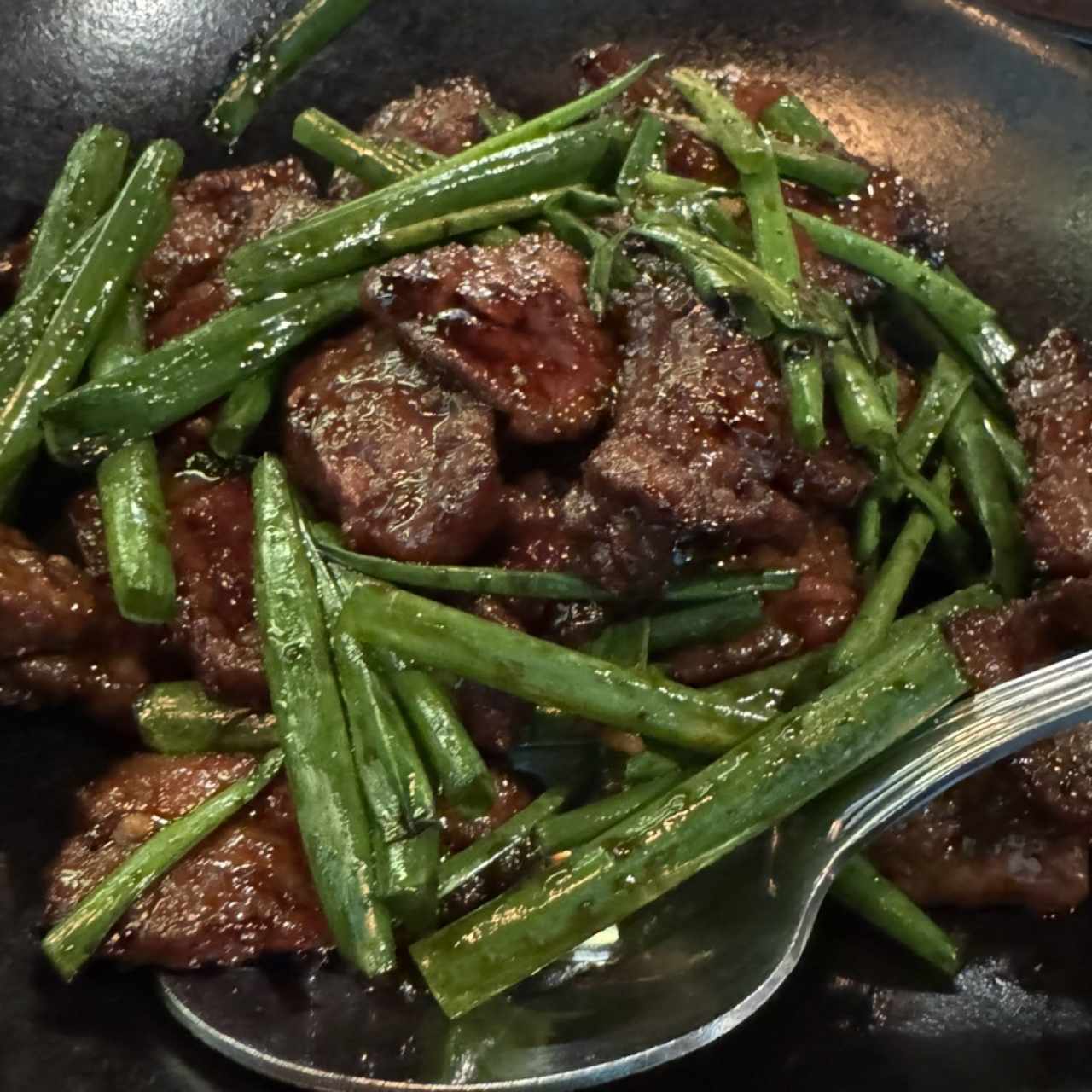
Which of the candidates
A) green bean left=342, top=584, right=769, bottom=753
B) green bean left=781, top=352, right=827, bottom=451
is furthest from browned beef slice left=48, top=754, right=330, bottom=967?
green bean left=781, top=352, right=827, bottom=451

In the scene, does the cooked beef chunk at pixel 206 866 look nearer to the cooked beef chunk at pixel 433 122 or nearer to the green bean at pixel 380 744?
the green bean at pixel 380 744

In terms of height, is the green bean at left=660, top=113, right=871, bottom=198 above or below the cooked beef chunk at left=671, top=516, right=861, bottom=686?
above

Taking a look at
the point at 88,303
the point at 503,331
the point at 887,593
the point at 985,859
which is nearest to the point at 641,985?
the point at 985,859

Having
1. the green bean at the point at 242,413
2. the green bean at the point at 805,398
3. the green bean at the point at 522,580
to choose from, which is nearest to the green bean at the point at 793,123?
the green bean at the point at 805,398

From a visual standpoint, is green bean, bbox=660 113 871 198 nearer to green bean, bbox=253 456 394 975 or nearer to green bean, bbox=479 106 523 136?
green bean, bbox=479 106 523 136

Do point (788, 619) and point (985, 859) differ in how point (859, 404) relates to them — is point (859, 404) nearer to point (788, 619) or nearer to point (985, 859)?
point (788, 619)

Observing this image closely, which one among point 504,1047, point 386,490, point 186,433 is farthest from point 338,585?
point 504,1047
